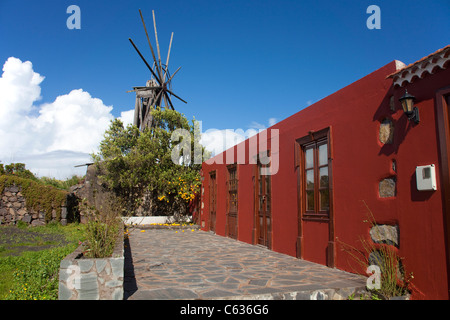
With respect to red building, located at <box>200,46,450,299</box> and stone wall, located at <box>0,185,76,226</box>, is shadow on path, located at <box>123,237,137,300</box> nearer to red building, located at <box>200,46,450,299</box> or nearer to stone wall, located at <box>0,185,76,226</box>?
red building, located at <box>200,46,450,299</box>

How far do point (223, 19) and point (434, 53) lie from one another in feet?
23.9

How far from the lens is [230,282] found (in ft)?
12.8

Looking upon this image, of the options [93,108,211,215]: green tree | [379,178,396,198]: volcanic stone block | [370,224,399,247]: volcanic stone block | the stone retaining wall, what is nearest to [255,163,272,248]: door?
[370,224,399,247]: volcanic stone block

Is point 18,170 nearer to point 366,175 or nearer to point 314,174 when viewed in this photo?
point 314,174

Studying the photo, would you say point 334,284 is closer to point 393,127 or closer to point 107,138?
point 393,127

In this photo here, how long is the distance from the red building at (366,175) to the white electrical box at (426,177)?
10 millimetres

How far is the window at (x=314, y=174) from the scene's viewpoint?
5.07 meters

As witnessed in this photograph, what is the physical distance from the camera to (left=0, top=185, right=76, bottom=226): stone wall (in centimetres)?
1214

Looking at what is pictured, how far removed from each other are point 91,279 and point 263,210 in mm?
4757

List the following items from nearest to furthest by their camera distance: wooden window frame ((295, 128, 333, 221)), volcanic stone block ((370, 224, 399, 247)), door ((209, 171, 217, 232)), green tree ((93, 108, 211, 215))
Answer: volcanic stone block ((370, 224, 399, 247)) < wooden window frame ((295, 128, 333, 221)) < door ((209, 171, 217, 232)) < green tree ((93, 108, 211, 215))

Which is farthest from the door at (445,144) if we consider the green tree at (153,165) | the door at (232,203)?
the green tree at (153,165)

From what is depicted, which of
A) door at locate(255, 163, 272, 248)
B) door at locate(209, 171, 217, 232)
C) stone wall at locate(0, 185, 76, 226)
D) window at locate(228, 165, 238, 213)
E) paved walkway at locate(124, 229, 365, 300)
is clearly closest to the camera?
paved walkway at locate(124, 229, 365, 300)

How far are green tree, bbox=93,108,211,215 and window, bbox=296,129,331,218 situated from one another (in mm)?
7417
